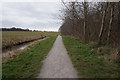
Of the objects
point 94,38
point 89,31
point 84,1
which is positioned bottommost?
point 94,38

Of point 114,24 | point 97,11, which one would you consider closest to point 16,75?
point 114,24

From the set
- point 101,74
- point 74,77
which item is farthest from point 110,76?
point 74,77

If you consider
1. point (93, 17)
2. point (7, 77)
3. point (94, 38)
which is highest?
point (93, 17)

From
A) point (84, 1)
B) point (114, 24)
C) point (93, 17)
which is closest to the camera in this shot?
point (114, 24)

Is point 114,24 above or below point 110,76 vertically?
above

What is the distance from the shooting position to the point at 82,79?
335 centimetres

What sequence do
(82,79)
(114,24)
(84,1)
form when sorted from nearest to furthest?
1. (82,79)
2. (114,24)
3. (84,1)

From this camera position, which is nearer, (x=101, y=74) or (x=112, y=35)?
(x=101, y=74)

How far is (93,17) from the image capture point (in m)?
13.8

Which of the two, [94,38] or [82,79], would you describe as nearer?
[82,79]

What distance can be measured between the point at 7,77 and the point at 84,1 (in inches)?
466

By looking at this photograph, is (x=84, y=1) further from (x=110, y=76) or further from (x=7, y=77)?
(x=7, y=77)

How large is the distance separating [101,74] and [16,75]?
3.66 metres

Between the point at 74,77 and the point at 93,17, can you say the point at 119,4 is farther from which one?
the point at 74,77
